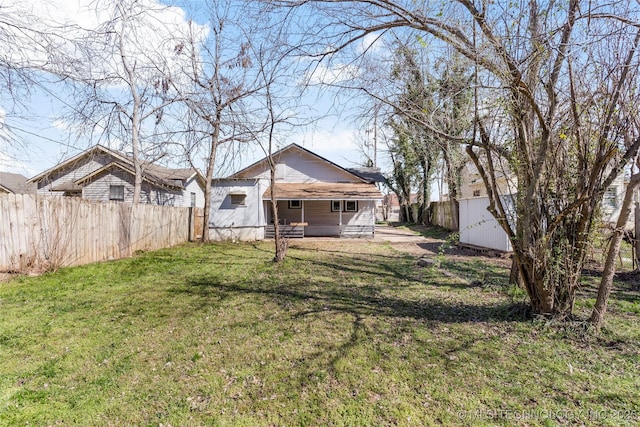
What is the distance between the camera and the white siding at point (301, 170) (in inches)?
749

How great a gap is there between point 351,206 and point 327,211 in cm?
145

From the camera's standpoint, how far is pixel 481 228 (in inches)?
469

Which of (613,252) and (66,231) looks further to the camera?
(66,231)

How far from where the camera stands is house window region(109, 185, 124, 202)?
18047 millimetres

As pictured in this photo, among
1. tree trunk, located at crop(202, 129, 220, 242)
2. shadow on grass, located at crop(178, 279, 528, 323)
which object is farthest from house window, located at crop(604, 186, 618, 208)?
tree trunk, located at crop(202, 129, 220, 242)

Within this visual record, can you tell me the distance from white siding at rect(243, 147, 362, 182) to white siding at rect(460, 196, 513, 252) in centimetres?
792

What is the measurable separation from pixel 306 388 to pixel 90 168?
22259 mm

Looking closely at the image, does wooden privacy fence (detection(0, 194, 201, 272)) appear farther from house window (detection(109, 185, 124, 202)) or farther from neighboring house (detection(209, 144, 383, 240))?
house window (detection(109, 185, 124, 202))

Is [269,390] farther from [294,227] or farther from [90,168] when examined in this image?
[90,168]

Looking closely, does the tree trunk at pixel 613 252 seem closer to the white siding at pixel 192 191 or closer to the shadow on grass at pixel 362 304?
the shadow on grass at pixel 362 304

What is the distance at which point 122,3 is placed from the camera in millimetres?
5961

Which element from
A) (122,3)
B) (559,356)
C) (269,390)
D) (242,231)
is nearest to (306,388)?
(269,390)

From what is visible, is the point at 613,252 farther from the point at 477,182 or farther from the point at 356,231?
the point at 477,182

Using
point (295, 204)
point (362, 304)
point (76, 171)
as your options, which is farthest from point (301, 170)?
point (362, 304)
